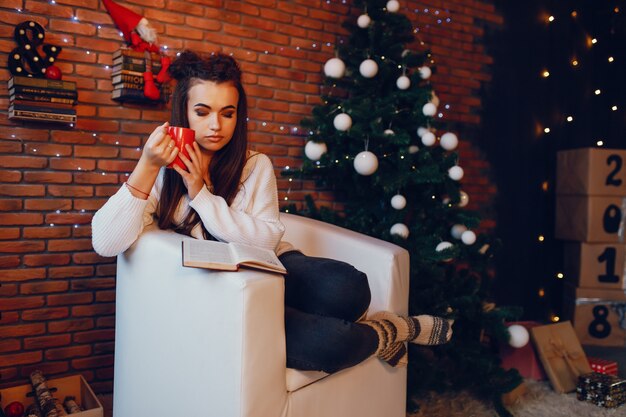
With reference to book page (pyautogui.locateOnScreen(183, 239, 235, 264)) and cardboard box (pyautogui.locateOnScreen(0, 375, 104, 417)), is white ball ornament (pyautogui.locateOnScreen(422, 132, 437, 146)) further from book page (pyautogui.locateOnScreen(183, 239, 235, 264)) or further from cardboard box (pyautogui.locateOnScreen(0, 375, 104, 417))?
cardboard box (pyautogui.locateOnScreen(0, 375, 104, 417))

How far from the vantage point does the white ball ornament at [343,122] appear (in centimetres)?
248

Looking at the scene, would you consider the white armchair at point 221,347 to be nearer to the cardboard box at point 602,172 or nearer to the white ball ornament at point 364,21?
the white ball ornament at point 364,21

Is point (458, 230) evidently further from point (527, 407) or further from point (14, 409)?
point (14, 409)

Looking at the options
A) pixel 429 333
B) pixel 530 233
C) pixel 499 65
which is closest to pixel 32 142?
pixel 429 333

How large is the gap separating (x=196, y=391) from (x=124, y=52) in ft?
4.59

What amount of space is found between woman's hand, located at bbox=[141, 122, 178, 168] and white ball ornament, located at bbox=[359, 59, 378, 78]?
1223 millimetres

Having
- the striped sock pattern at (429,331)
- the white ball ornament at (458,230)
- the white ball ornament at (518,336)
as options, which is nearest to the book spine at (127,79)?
the striped sock pattern at (429,331)

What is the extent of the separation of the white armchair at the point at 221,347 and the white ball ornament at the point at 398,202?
602mm

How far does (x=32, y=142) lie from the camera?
2.07m

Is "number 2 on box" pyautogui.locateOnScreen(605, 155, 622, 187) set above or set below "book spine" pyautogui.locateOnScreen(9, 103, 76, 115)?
below

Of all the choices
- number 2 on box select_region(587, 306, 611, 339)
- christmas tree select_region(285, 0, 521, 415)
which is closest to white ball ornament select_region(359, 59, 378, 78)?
christmas tree select_region(285, 0, 521, 415)

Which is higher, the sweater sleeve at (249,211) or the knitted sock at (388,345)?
the sweater sleeve at (249,211)

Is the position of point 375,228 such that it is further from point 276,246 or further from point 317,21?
point 317,21

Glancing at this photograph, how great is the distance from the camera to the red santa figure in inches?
85.8
